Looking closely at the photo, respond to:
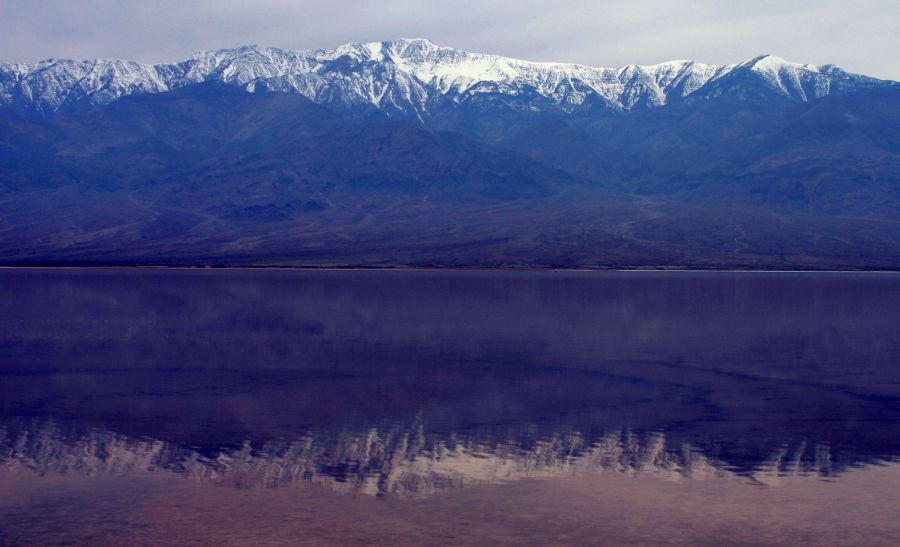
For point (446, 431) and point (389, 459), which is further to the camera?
point (446, 431)

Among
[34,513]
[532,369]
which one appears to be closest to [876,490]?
[34,513]

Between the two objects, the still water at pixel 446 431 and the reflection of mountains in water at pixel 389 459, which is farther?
the reflection of mountains in water at pixel 389 459

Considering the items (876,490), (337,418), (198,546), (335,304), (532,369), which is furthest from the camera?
(335,304)

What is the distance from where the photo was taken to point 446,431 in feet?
92.8

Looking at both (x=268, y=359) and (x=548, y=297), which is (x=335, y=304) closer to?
(x=548, y=297)

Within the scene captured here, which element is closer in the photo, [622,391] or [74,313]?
[622,391]

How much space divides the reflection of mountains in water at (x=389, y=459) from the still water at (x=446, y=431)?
103mm

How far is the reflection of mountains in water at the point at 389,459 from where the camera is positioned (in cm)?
2280

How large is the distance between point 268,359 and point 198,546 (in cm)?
2576

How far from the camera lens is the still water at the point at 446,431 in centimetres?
1966

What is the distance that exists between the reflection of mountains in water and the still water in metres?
0.10

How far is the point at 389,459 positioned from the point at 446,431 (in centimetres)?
381

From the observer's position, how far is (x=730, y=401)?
33.8 meters

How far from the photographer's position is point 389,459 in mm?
24719
